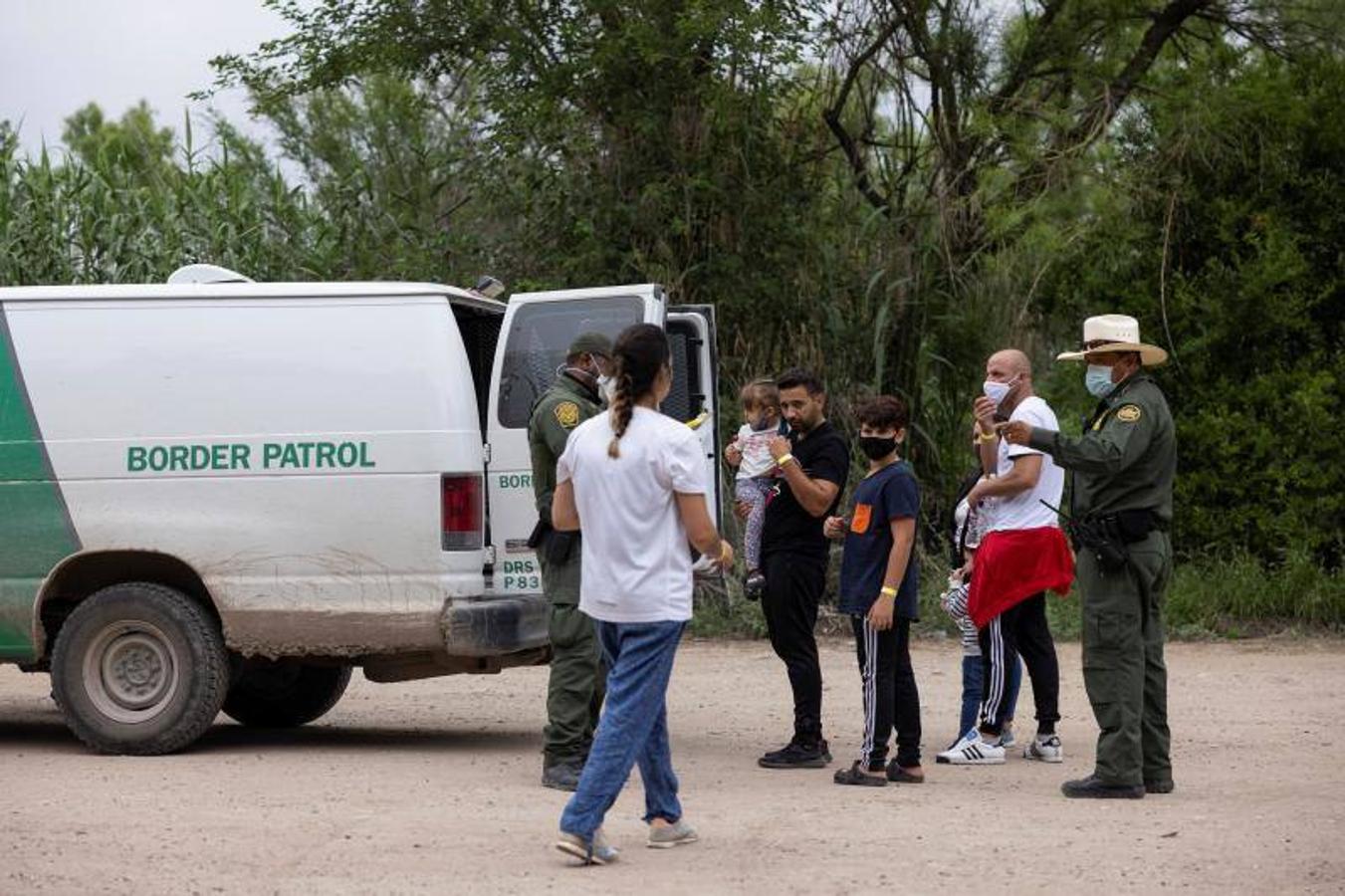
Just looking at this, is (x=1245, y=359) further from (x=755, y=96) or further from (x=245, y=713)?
(x=245, y=713)

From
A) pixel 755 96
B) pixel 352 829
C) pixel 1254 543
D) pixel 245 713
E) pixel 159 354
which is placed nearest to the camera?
pixel 352 829

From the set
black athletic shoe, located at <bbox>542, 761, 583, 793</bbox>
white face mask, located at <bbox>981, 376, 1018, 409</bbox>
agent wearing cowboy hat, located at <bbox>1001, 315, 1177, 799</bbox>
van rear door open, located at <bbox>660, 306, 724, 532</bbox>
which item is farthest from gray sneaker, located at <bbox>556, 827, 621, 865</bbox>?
van rear door open, located at <bbox>660, 306, 724, 532</bbox>

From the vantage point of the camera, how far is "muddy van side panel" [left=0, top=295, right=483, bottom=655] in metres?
9.80

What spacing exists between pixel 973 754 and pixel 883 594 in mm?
1262

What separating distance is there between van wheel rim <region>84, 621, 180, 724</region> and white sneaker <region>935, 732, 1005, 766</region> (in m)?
3.57

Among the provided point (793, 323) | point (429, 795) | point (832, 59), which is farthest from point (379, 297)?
point (832, 59)

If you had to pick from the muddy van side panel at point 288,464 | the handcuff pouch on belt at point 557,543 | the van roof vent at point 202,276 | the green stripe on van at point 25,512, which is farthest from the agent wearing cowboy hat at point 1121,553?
the green stripe on van at point 25,512

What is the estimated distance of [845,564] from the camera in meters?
9.34

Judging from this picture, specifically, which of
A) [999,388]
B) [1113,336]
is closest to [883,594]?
[999,388]

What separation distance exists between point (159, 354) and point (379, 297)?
1035 millimetres

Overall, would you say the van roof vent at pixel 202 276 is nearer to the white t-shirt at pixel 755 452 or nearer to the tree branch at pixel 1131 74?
the white t-shirt at pixel 755 452

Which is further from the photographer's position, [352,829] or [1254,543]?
[1254,543]

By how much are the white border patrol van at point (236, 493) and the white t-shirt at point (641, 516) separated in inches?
103

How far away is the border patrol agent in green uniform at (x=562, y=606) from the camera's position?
29.6 ft
